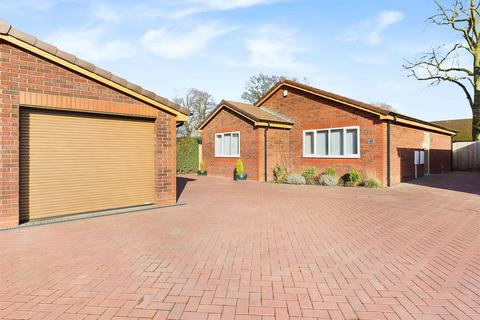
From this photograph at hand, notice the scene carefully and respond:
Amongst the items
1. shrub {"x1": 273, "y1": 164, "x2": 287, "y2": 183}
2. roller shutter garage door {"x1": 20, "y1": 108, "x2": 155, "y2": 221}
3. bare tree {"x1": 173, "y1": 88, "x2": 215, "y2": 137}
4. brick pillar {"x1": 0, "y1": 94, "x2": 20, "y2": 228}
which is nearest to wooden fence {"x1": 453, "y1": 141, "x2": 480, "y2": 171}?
shrub {"x1": 273, "y1": 164, "x2": 287, "y2": 183}

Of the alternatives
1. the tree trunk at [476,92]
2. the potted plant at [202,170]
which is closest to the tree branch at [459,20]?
the tree trunk at [476,92]

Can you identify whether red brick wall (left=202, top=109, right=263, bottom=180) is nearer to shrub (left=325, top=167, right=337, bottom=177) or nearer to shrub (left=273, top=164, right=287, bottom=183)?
shrub (left=273, top=164, right=287, bottom=183)

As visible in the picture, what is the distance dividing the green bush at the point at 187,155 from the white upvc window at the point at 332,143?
29.8 feet

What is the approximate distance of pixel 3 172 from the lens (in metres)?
6.40

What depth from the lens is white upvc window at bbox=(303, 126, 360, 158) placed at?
1463cm

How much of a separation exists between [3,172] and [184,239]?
14.3 ft

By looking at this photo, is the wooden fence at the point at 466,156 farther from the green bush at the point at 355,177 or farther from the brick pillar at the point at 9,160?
the brick pillar at the point at 9,160

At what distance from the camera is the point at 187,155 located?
875 inches

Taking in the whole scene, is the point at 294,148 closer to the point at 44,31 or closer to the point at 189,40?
the point at 189,40

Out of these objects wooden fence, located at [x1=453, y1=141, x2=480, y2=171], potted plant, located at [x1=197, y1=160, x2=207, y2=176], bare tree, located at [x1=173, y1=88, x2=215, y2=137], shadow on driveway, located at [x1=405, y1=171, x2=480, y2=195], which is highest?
bare tree, located at [x1=173, y1=88, x2=215, y2=137]

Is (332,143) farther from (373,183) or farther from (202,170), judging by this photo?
(202,170)

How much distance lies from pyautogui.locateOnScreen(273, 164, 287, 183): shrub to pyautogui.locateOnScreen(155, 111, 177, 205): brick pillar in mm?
8201

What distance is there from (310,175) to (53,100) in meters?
12.2

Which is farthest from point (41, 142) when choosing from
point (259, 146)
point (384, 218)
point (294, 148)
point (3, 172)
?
point (294, 148)
